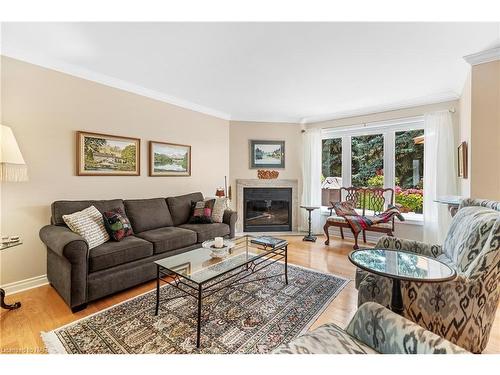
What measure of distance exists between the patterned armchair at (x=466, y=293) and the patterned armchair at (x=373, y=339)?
2.19ft

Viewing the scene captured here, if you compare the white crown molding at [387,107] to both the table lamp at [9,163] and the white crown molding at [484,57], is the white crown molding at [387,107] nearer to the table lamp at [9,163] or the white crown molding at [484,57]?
the white crown molding at [484,57]

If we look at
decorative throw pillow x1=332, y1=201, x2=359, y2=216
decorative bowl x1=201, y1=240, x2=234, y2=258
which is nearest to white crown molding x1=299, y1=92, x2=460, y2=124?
decorative throw pillow x1=332, y1=201, x2=359, y2=216

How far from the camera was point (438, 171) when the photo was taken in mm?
3592

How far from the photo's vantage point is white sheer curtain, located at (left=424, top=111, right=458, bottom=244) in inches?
138

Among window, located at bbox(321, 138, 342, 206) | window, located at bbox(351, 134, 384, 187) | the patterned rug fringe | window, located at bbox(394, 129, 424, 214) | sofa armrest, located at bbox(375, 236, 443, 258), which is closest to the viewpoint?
the patterned rug fringe

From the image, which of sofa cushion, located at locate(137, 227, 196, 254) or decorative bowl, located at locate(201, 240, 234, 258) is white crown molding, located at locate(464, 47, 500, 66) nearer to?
decorative bowl, located at locate(201, 240, 234, 258)

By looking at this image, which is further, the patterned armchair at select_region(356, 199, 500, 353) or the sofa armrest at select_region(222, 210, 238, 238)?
the sofa armrest at select_region(222, 210, 238, 238)

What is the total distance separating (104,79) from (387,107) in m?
4.36

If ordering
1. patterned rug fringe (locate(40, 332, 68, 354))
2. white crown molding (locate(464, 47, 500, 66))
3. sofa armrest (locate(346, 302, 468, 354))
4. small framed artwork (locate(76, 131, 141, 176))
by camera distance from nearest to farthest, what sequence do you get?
sofa armrest (locate(346, 302, 468, 354)) < patterned rug fringe (locate(40, 332, 68, 354)) < white crown molding (locate(464, 47, 500, 66)) < small framed artwork (locate(76, 131, 141, 176))

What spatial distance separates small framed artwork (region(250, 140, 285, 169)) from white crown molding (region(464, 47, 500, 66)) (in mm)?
3068

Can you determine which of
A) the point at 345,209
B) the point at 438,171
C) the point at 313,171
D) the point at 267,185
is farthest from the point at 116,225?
the point at 438,171

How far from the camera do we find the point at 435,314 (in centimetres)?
153
